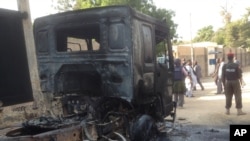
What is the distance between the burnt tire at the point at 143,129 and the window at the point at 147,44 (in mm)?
1007

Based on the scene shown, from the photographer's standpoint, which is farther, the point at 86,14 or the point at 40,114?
the point at 86,14

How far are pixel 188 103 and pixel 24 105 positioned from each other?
35.2ft

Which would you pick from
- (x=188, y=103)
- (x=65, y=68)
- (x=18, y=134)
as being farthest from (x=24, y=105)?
(x=188, y=103)

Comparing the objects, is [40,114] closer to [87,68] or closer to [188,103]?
[87,68]

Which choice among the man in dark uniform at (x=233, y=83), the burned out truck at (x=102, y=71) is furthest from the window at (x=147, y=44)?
the man in dark uniform at (x=233, y=83)

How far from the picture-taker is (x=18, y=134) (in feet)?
15.6

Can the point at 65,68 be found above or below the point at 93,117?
above

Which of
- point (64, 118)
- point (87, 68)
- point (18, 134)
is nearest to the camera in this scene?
point (18, 134)

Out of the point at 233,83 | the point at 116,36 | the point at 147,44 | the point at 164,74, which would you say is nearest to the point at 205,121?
the point at 233,83

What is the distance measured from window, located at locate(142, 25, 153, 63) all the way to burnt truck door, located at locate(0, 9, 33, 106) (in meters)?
2.75

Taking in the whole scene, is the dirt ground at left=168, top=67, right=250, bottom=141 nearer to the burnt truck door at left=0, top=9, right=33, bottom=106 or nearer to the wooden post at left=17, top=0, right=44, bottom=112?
the wooden post at left=17, top=0, right=44, bottom=112

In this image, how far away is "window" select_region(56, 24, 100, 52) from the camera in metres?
7.01

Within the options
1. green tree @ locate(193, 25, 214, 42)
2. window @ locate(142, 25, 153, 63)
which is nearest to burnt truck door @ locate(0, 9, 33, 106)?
window @ locate(142, 25, 153, 63)

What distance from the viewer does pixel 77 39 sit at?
7.43 metres
